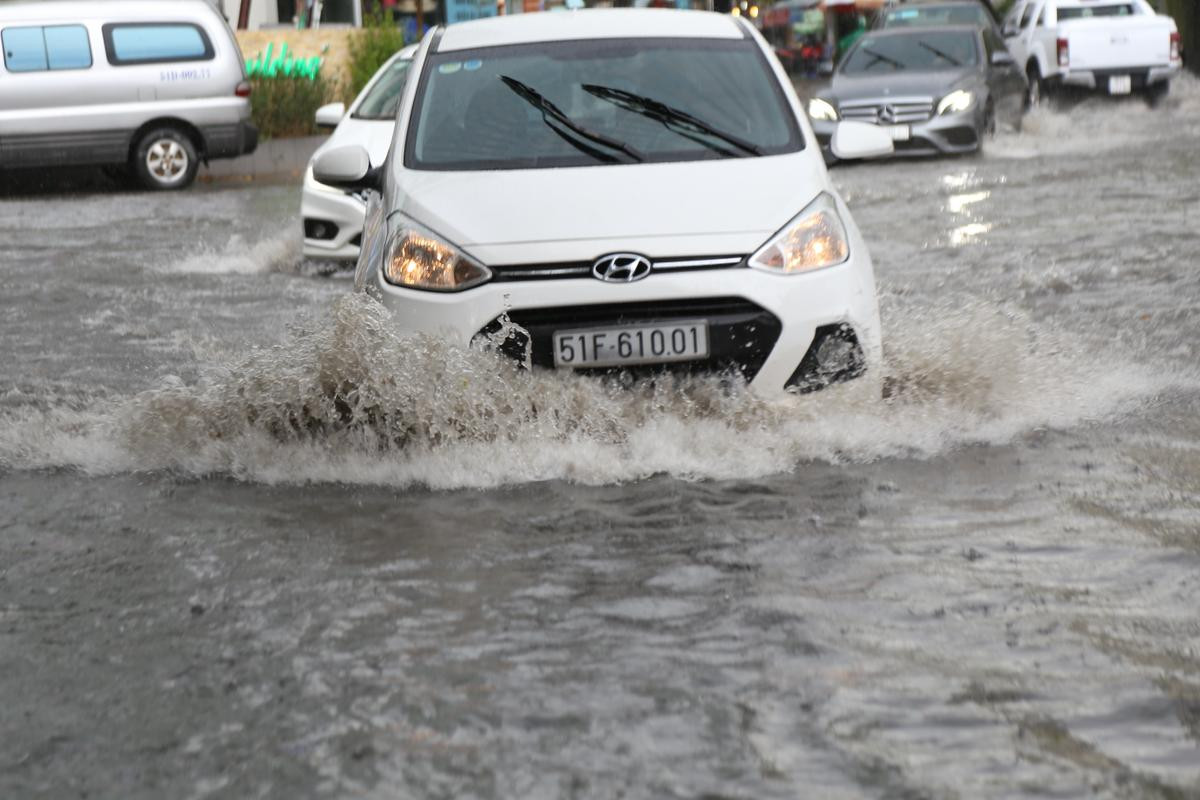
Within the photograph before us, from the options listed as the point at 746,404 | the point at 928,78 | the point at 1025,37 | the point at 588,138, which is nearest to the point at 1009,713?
the point at 746,404

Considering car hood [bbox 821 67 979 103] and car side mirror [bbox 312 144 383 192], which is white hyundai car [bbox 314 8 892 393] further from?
car hood [bbox 821 67 979 103]

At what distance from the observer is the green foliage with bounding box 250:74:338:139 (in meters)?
26.1

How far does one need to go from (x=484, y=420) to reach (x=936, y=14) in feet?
→ 72.3

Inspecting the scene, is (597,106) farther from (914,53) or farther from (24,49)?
(24,49)

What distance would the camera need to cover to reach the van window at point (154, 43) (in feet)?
72.6

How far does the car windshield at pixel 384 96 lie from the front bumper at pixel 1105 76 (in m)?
15.5

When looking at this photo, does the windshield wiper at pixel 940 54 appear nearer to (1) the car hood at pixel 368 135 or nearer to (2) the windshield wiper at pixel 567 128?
(1) the car hood at pixel 368 135

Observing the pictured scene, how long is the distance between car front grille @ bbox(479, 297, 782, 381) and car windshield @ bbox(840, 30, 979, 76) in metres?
15.7

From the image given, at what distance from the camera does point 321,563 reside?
18.2 feet

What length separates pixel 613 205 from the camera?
689 centimetres

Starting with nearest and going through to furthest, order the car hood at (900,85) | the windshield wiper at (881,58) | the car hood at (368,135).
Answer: the car hood at (368,135) < the car hood at (900,85) < the windshield wiper at (881,58)

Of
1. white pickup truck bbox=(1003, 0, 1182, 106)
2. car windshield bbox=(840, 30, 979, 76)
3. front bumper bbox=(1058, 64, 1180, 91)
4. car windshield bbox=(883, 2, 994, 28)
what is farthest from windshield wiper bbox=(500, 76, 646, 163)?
front bumper bbox=(1058, 64, 1180, 91)

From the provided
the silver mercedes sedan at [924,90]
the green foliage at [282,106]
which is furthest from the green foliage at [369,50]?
the silver mercedes sedan at [924,90]

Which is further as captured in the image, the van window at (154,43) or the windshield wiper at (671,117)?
the van window at (154,43)
